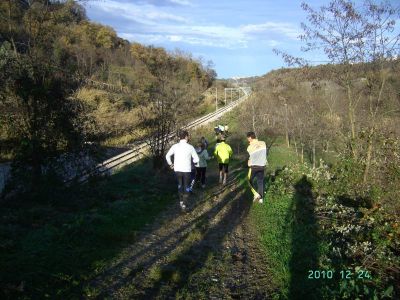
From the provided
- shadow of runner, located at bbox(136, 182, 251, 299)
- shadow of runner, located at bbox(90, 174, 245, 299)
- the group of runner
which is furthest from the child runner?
shadow of runner, located at bbox(90, 174, 245, 299)

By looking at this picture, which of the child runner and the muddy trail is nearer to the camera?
the muddy trail

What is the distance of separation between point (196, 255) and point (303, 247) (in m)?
1.88

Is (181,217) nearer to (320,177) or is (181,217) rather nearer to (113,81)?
(320,177)

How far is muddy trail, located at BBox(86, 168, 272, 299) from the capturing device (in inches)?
229

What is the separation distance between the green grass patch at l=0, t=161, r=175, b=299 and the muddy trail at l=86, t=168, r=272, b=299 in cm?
29

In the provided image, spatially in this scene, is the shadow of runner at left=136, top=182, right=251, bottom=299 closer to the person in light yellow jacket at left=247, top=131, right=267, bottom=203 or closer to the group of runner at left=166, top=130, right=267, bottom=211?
the person in light yellow jacket at left=247, top=131, right=267, bottom=203

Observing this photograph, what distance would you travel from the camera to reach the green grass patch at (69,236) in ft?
18.2

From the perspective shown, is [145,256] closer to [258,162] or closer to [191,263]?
[191,263]

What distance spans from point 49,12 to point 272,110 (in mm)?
24537

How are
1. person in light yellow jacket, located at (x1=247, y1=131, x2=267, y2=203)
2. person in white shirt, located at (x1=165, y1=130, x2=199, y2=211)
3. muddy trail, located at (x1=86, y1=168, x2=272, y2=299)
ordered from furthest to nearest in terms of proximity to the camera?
1. person in light yellow jacket, located at (x1=247, y1=131, x2=267, y2=203)
2. person in white shirt, located at (x1=165, y1=130, x2=199, y2=211)
3. muddy trail, located at (x1=86, y1=168, x2=272, y2=299)

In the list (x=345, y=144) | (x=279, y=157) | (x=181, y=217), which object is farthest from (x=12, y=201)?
(x=279, y=157)

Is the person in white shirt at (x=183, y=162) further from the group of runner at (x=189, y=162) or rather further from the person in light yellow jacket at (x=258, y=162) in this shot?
the person in light yellow jacket at (x=258, y=162)

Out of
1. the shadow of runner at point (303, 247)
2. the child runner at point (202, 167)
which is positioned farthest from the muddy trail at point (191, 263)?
the child runner at point (202, 167)

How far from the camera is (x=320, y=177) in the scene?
13.8 metres
